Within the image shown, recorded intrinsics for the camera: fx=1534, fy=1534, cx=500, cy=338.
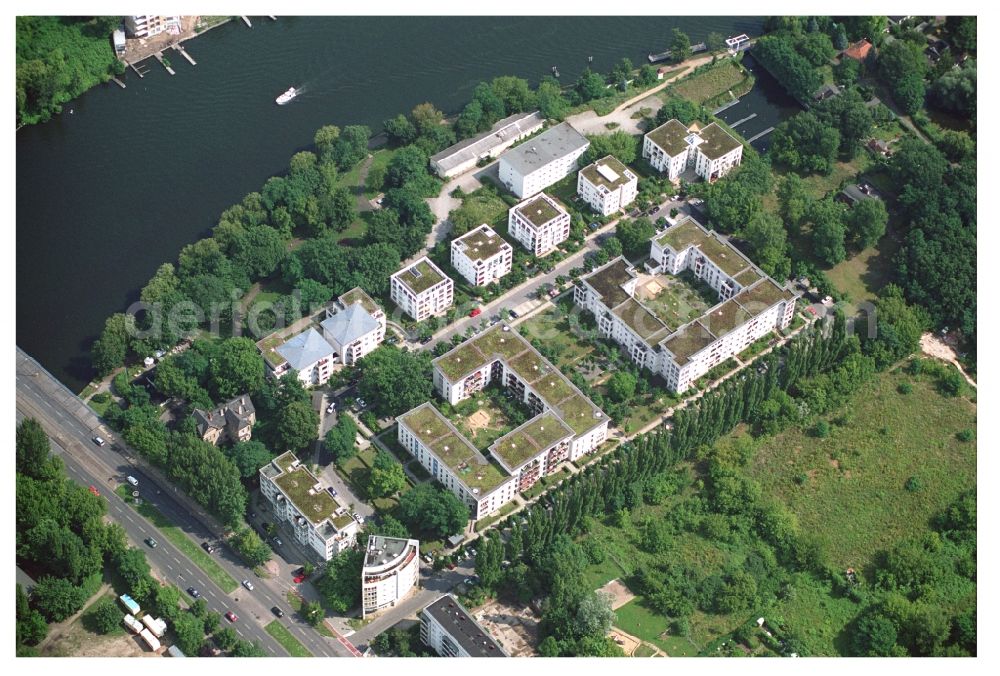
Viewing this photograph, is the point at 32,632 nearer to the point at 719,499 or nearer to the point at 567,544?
the point at 567,544

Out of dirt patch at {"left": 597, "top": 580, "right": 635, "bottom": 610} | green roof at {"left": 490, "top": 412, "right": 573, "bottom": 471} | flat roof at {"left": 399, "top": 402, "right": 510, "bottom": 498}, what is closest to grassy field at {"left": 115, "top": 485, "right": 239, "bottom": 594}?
flat roof at {"left": 399, "top": 402, "right": 510, "bottom": 498}

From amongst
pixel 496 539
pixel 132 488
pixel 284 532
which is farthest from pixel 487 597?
pixel 132 488

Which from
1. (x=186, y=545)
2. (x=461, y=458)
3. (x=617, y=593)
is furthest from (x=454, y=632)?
(x=186, y=545)

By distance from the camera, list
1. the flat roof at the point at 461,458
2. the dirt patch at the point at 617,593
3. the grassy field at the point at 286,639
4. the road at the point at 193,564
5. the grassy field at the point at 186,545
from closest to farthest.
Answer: the grassy field at the point at 286,639
the road at the point at 193,564
the dirt patch at the point at 617,593
the grassy field at the point at 186,545
the flat roof at the point at 461,458

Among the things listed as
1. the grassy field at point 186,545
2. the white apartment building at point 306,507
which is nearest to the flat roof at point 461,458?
the white apartment building at point 306,507

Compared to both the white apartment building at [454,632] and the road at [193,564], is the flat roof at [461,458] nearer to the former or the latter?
the white apartment building at [454,632]

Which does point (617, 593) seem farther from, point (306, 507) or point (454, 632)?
point (306, 507)
